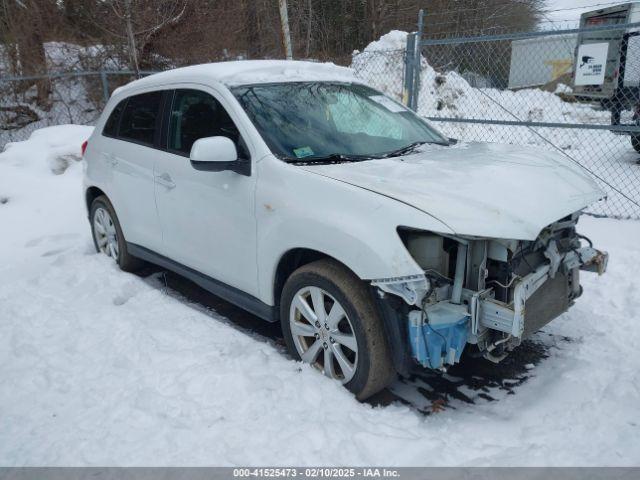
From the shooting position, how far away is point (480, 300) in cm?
271

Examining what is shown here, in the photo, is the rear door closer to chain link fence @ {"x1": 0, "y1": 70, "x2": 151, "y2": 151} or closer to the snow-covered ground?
the snow-covered ground

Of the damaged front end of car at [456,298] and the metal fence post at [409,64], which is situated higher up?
the metal fence post at [409,64]

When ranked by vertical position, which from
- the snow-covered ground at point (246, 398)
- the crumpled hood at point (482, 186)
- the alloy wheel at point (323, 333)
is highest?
the crumpled hood at point (482, 186)

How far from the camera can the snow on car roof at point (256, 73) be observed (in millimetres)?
3803

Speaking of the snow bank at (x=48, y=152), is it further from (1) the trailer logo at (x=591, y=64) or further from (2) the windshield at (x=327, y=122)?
(1) the trailer logo at (x=591, y=64)

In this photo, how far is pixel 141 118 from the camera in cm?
457

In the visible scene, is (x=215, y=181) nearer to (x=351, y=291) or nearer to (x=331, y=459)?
(x=351, y=291)

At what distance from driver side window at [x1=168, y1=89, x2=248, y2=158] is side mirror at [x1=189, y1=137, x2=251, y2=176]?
11 centimetres

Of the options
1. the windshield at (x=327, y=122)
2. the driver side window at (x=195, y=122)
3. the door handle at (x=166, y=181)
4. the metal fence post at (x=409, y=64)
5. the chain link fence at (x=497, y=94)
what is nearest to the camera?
the windshield at (x=327, y=122)

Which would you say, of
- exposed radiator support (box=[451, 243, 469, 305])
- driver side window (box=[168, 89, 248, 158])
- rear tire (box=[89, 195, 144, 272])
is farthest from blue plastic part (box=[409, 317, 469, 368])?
rear tire (box=[89, 195, 144, 272])

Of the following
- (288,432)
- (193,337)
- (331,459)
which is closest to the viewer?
(331,459)

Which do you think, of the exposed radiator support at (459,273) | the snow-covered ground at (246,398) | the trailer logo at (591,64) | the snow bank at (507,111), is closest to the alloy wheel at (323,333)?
the snow-covered ground at (246,398)

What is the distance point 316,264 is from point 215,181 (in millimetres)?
1021

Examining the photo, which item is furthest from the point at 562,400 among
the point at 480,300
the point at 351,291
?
the point at 351,291
